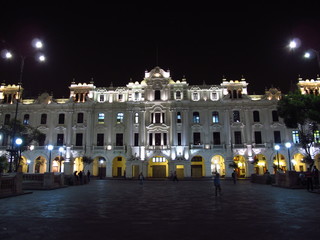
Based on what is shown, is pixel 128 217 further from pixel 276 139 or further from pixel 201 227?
pixel 276 139

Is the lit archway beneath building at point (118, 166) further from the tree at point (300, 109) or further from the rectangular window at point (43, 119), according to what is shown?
the tree at point (300, 109)

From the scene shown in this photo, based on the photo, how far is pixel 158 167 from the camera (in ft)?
169

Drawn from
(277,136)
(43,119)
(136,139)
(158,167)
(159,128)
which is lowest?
(158,167)

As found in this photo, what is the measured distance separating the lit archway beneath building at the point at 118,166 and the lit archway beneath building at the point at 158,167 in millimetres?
6479

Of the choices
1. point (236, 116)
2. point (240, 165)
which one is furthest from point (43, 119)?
point (240, 165)

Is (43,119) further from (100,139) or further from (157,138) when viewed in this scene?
(157,138)

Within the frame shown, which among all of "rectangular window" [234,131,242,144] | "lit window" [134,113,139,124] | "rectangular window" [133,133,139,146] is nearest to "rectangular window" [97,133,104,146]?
"rectangular window" [133,133,139,146]

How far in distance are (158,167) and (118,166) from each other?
29.5 ft

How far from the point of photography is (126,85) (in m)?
55.0

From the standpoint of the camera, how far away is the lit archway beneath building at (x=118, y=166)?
179 ft

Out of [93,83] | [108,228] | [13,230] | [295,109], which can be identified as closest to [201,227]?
[108,228]

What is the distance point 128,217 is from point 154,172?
1613 inches

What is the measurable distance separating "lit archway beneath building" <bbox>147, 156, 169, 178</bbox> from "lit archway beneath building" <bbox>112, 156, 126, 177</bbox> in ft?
21.3

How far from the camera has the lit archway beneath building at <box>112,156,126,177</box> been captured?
54469mm
